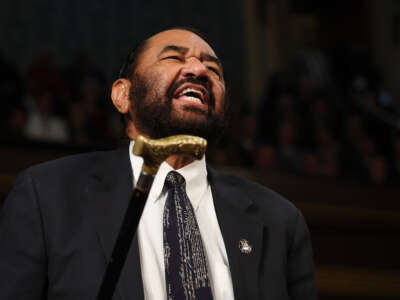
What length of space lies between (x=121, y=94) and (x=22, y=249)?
1.33 ft

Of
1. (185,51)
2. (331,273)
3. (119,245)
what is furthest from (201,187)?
(331,273)

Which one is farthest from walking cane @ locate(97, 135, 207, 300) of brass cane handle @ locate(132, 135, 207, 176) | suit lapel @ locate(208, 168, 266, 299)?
suit lapel @ locate(208, 168, 266, 299)

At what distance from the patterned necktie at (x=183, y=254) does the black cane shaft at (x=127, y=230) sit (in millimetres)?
289

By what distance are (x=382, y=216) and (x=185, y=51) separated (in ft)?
3.48

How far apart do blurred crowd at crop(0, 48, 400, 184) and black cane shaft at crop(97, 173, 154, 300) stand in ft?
5.59

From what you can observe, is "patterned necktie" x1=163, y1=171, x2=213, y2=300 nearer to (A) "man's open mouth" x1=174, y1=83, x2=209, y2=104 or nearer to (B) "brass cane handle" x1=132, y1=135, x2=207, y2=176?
(A) "man's open mouth" x1=174, y1=83, x2=209, y2=104

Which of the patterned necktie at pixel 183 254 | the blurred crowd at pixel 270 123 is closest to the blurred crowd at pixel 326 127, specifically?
the blurred crowd at pixel 270 123

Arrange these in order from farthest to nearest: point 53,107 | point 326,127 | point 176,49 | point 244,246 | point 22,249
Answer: point 326,127 → point 53,107 → point 176,49 → point 244,246 → point 22,249

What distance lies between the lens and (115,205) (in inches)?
36.9

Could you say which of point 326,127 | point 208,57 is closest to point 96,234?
point 208,57

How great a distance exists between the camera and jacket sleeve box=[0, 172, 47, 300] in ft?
2.75

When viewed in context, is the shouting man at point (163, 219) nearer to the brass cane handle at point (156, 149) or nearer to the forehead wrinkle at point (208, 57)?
the forehead wrinkle at point (208, 57)

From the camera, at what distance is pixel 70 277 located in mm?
845

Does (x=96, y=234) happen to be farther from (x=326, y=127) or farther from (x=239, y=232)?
(x=326, y=127)
